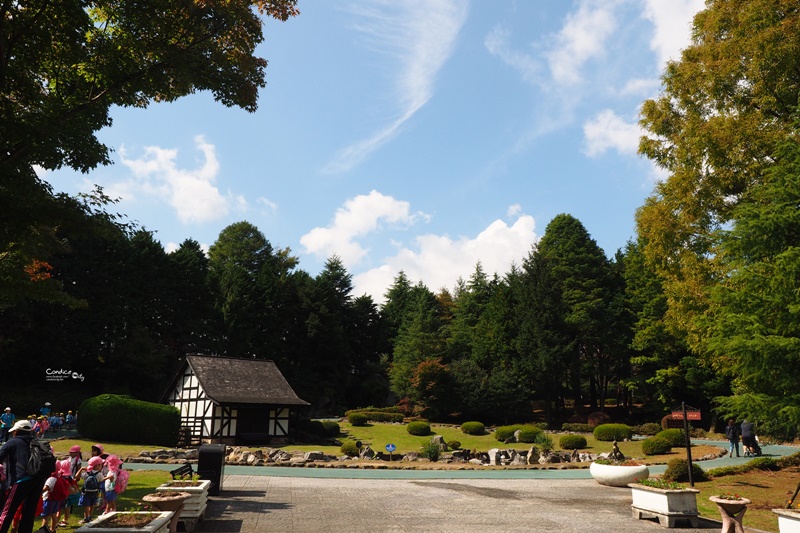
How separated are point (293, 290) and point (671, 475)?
51.6m

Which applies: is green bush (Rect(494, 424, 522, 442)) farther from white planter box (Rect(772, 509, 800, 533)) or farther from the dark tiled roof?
white planter box (Rect(772, 509, 800, 533))

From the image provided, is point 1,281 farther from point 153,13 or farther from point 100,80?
point 153,13

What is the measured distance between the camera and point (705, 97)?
2158cm

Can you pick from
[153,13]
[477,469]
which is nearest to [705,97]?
[477,469]

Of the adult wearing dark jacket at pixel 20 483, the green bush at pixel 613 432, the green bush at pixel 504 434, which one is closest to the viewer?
the adult wearing dark jacket at pixel 20 483

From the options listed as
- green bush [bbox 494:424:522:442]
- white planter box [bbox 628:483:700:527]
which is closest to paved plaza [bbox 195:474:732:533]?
white planter box [bbox 628:483:700:527]

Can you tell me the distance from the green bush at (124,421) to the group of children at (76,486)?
18358 mm

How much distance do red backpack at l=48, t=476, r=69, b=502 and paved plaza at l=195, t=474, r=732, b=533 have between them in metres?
2.35

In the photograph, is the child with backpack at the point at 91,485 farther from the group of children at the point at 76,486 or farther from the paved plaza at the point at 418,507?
the paved plaza at the point at 418,507

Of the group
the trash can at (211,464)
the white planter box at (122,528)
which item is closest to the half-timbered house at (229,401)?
the trash can at (211,464)

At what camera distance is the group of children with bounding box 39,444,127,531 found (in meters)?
9.16

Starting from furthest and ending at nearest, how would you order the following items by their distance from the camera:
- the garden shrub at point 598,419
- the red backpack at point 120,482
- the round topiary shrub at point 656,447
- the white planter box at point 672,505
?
the garden shrub at point 598,419
the round topiary shrub at point 656,447
the white planter box at point 672,505
the red backpack at point 120,482

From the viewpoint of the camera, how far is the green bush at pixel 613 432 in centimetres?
3559

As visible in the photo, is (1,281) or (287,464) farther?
(287,464)
